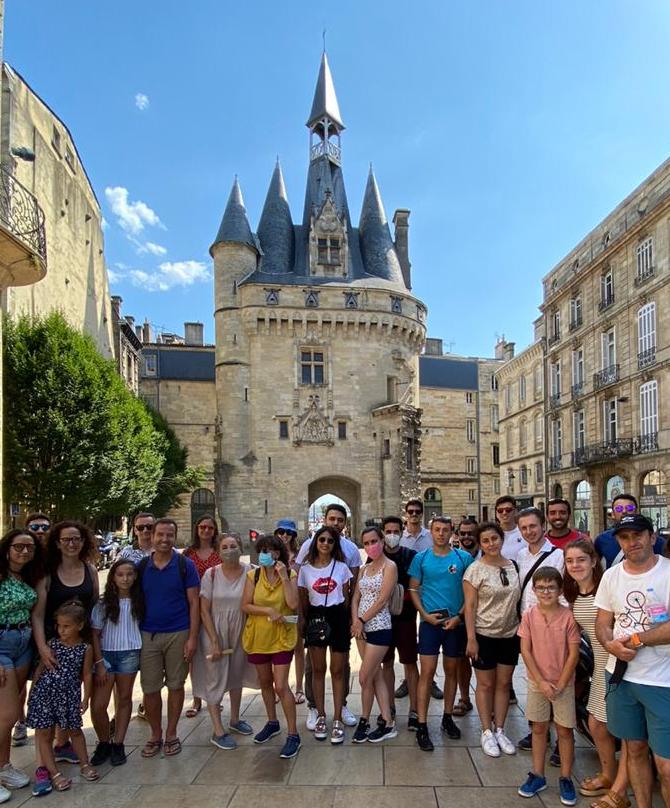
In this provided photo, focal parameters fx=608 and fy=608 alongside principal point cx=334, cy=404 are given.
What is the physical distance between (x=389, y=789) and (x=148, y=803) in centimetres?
154

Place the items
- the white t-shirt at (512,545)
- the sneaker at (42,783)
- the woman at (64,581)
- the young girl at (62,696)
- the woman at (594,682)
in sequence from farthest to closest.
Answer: the white t-shirt at (512,545) < the woman at (64,581) < the young girl at (62,696) < the sneaker at (42,783) < the woman at (594,682)

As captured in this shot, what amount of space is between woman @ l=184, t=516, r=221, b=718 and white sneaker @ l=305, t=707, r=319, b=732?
44.9 inches

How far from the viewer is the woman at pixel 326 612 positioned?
4.85 meters

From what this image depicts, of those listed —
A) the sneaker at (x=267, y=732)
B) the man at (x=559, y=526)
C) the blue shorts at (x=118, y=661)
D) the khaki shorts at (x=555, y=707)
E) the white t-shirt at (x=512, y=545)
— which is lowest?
the sneaker at (x=267, y=732)

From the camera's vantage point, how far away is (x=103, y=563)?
20016 millimetres

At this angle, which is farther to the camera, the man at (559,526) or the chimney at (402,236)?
the chimney at (402,236)

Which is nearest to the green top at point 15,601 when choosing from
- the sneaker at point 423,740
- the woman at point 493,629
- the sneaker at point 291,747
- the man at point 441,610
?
the sneaker at point 291,747

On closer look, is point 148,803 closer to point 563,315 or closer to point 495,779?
point 495,779

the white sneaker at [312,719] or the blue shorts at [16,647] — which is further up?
the blue shorts at [16,647]

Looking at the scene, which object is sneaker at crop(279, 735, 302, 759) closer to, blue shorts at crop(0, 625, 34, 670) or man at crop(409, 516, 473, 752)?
man at crop(409, 516, 473, 752)

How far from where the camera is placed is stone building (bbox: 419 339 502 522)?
4553 centimetres

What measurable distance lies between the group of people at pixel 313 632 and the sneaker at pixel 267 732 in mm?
10

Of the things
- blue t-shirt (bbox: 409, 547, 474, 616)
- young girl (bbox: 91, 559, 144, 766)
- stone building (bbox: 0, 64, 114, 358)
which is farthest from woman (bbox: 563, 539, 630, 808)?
stone building (bbox: 0, 64, 114, 358)

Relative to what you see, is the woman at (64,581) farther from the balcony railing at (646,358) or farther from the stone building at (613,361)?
the balcony railing at (646,358)
